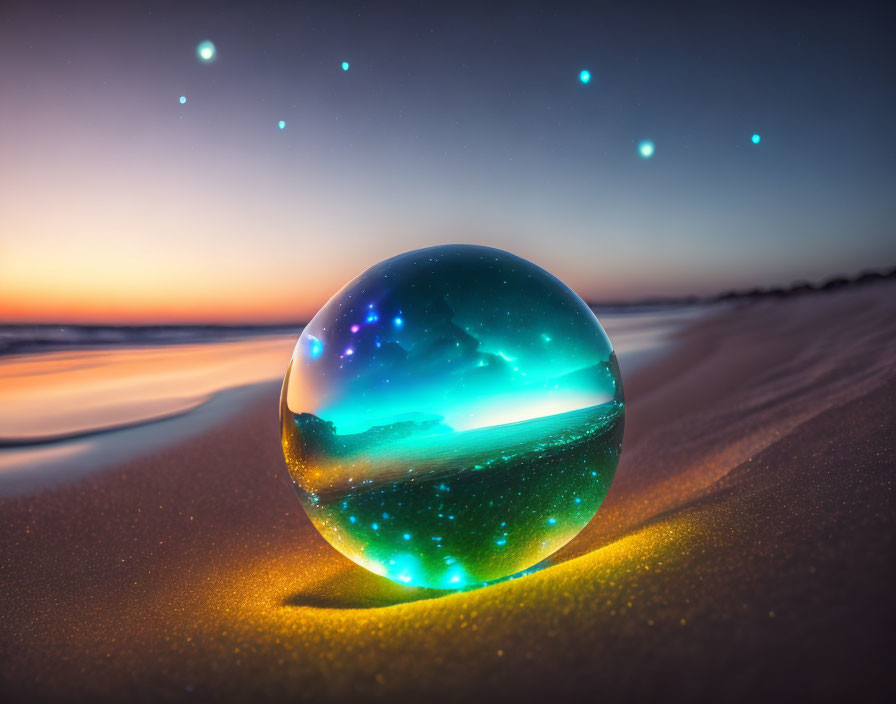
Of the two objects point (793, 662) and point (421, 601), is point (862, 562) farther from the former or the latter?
point (421, 601)

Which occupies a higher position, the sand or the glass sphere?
the glass sphere

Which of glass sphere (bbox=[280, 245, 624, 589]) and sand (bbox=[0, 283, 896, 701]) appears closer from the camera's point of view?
sand (bbox=[0, 283, 896, 701])

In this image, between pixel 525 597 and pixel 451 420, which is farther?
pixel 451 420

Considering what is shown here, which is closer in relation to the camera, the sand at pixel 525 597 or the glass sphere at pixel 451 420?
the sand at pixel 525 597

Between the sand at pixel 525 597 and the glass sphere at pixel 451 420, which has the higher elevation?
the glass sphere at pixel 451 420

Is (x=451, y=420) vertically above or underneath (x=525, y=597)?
above

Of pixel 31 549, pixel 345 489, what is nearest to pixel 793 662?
pixel 345 489
